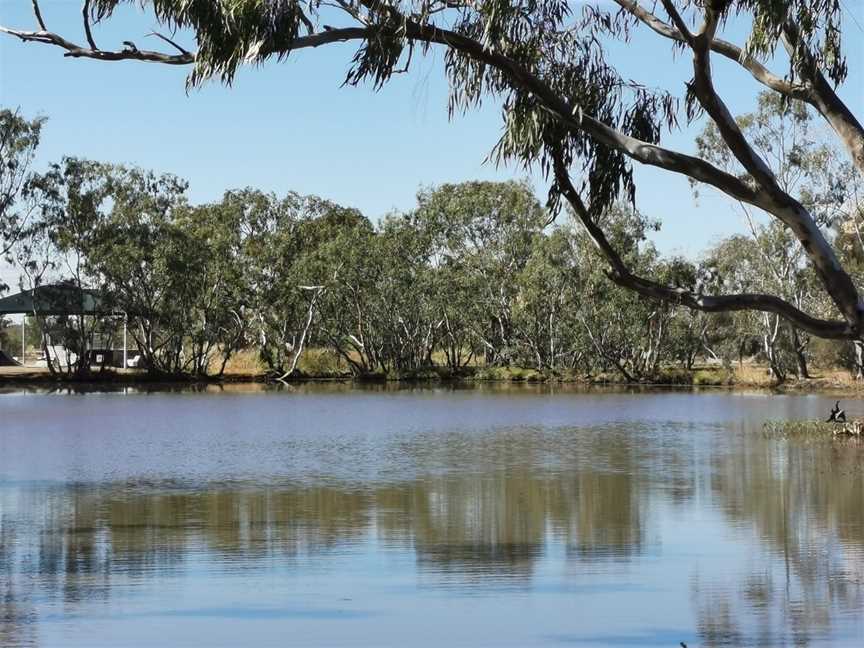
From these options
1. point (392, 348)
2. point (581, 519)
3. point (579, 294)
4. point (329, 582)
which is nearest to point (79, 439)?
point (581, 519)

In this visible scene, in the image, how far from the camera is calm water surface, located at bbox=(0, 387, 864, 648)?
727 centimetres

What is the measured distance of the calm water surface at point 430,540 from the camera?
7270mm

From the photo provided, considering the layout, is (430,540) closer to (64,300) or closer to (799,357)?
(799,357)

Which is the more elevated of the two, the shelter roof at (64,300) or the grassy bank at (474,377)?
the shelter roof at (64,300)

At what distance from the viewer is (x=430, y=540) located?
1053cm

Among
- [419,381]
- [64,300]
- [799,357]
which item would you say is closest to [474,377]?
[419,381]

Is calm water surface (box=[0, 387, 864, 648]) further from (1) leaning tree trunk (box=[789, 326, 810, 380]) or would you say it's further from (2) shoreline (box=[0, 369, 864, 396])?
(2) shoreline (box=[0, 369, 864, 396])

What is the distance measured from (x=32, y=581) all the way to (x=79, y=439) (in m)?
13.9

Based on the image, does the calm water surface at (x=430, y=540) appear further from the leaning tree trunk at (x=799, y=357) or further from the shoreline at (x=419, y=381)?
the shoreline at (x=419, y=381)

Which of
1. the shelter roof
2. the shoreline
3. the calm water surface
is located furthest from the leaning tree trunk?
the shelter roof

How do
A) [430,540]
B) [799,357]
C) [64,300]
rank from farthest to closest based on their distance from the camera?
[64,300]
[799,357]
[430,540]

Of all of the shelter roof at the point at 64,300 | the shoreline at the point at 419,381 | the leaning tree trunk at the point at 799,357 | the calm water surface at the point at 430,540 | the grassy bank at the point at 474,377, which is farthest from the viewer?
the shelter roof at the point at 64,300

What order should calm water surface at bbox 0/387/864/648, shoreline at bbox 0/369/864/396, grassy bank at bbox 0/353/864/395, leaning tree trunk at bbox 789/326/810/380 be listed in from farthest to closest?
1. shoreline at bbox 0/369/864/396
2. grassy bank at bbox 0/353/864/395
3. leaning tree trunk at bbox 789/326/810/380
4. calm water surface at bbox 0/387/864/648

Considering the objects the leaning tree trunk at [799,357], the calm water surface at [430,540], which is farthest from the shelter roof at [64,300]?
the calm water surface at [430,540]
